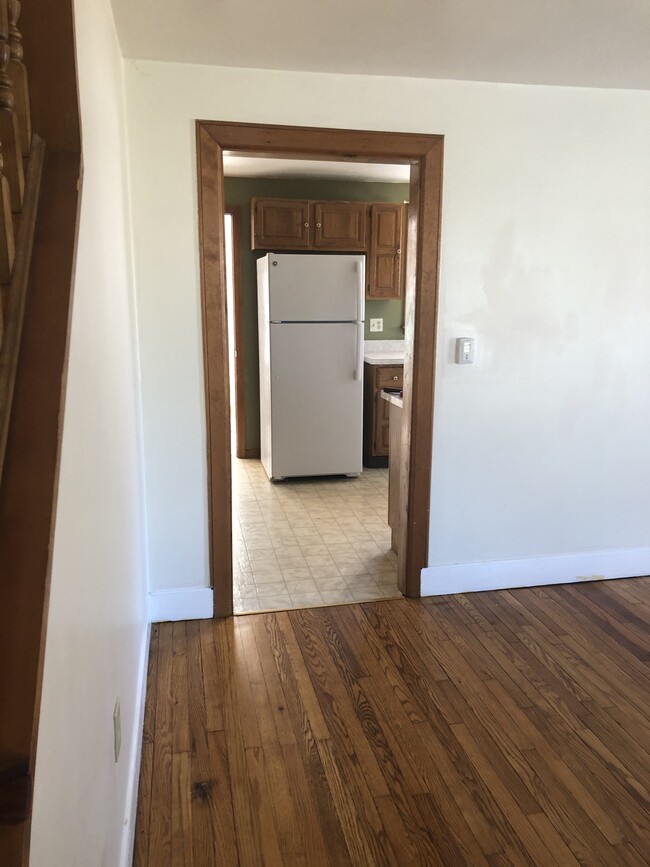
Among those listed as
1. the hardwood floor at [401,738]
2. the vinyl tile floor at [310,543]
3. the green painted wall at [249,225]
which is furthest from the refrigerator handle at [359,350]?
the hardwood floor at [401,738]

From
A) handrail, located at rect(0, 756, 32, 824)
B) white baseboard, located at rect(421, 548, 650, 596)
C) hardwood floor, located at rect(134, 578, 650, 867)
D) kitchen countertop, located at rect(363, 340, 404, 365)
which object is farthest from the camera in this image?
kitchen countertop, located at rect(363, 340, 404, 365)

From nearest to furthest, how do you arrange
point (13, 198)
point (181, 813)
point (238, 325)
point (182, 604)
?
point (13, 198), point (181, 813), point (182, 604), point (238, 325)

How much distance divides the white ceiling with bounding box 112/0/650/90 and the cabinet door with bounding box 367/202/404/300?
8.25ft

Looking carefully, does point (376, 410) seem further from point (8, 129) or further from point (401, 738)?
point (8, 129)

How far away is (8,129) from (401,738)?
1.94 m

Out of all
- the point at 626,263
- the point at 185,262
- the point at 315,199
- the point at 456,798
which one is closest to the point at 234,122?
the point at 185,262

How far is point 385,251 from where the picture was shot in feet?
17.1

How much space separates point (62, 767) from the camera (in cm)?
89

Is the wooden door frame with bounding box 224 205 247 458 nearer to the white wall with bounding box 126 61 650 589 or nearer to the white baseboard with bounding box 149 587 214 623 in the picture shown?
the white wall with bounding box 126 61 650 589

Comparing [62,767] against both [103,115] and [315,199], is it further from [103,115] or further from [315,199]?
[315,199]

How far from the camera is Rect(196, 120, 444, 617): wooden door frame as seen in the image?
2.55 metres

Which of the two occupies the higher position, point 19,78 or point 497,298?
point 19,78

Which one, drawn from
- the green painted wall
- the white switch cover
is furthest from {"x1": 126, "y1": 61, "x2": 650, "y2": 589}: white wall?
the green painted wall

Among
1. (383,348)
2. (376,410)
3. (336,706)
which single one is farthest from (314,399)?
(336,706)
